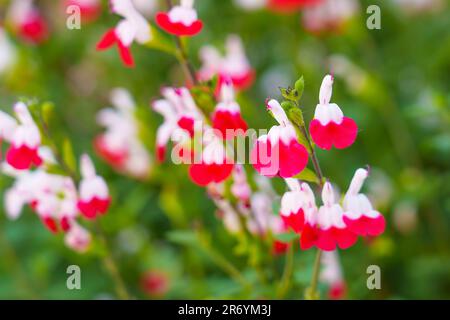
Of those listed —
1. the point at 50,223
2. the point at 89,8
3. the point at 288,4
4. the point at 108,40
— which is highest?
the point at 89,8

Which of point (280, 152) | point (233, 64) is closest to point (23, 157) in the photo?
point (280, 152)

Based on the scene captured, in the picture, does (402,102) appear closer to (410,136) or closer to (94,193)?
(410,136)

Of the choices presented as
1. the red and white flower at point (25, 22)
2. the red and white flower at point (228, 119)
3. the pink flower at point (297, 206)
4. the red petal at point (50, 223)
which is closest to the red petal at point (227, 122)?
the red and white flower at point (228, 119)

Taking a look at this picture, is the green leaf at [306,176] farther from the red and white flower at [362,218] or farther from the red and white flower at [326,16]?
the red and white flower at [326,16]

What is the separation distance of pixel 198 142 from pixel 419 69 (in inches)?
47.7

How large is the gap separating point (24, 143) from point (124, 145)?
615 millimetres

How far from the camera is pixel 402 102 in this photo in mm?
2139

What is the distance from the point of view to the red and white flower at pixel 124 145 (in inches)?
64.7

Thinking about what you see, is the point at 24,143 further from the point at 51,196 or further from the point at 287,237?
the point at 287,237

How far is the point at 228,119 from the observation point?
1029 millimetres
